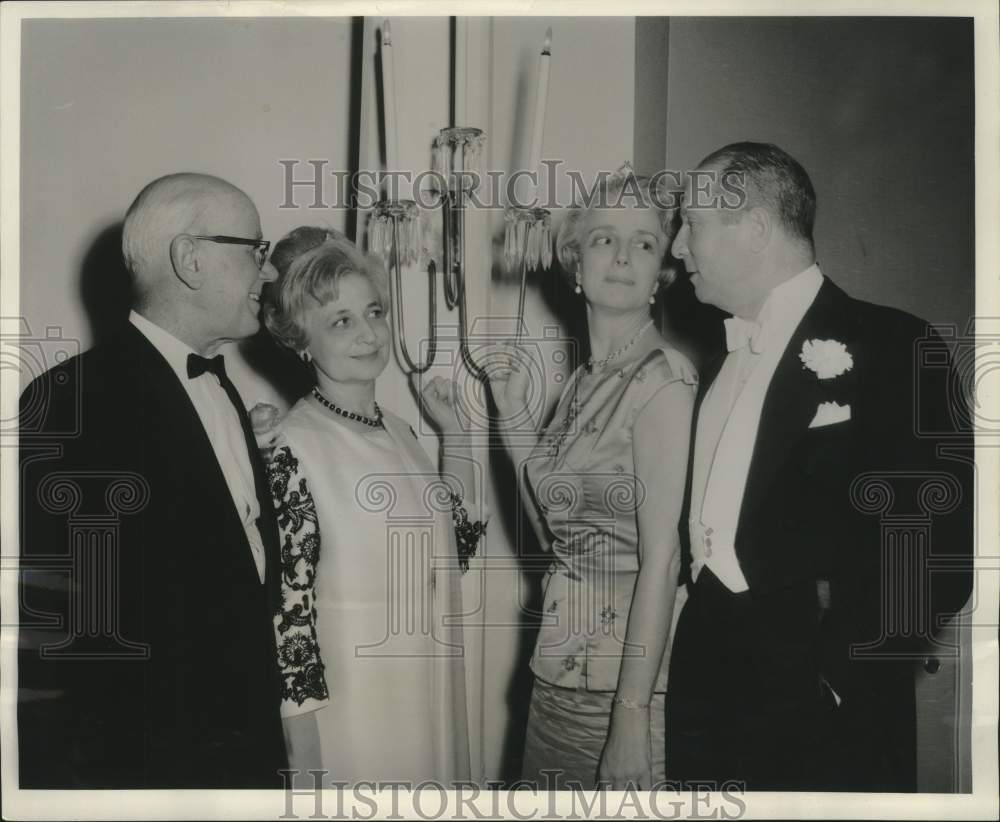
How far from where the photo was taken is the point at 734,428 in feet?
5.67

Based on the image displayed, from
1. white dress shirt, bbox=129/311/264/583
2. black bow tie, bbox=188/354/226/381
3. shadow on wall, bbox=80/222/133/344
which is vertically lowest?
white dress shirt, bbox=129/311/264/583

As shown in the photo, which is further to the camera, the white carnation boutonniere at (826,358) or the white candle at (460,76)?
the white candle at (460,76)

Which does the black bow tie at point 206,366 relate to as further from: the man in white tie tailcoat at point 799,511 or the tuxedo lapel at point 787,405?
the tuxedo lapel at point 787,405

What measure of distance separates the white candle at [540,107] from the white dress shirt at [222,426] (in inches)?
28.9

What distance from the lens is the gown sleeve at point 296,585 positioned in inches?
68.0

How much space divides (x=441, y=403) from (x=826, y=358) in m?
0.72

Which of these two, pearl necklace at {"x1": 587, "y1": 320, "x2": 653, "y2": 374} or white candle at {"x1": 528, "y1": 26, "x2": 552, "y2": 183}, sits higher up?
white candle at {"x1": 528, "y1": 26, "x2": 552, "y2": 183}

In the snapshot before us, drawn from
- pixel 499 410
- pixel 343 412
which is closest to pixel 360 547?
pixel 343 412

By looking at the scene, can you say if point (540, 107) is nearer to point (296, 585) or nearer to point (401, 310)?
point (401, 310)

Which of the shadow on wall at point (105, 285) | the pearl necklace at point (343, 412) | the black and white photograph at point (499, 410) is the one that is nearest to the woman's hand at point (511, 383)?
the black and white photograph at point (499, 410)

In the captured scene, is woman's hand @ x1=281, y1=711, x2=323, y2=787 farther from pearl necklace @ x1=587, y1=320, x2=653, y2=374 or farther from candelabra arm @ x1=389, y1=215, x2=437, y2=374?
pearl necklace @ x1=587, y1=320, x2=653, y2=374

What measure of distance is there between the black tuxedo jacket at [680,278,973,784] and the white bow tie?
1.8 inches

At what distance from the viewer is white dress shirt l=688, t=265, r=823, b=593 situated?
5.63 ft

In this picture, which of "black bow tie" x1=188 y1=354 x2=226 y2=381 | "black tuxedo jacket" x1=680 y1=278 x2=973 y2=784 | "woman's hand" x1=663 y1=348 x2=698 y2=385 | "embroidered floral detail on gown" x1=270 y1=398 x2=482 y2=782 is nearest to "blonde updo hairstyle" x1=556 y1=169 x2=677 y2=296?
"woman's hand" x1=663 y1=348 x2=698 y2=385
